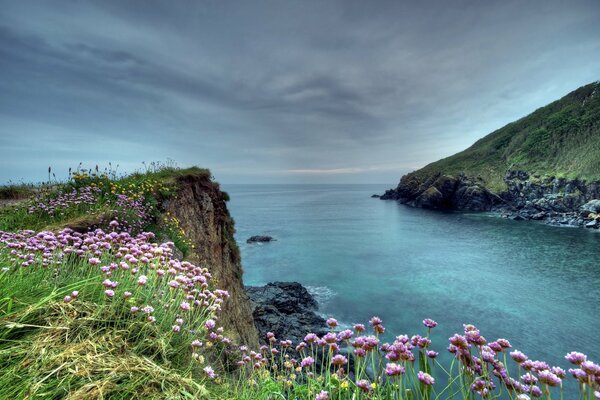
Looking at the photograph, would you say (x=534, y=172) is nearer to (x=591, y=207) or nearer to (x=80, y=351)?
(x=591, y=207)

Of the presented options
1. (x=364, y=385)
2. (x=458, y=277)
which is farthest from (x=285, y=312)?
(x=364, y=385)

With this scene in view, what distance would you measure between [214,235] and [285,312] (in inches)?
673

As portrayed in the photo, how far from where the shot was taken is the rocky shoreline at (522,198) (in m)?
83.6

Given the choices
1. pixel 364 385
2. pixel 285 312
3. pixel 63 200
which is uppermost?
pixel 63 200

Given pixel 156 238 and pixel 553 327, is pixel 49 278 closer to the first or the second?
pixel 156 238

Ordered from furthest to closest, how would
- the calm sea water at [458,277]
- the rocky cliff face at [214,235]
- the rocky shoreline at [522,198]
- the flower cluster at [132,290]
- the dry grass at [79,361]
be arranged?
the rocky shoreline at [522,198]
the calm sea water at [458,277]
the rocky cliff face at [214,235]
the flower cluster at [132,290]
the dry grass at [79,361]

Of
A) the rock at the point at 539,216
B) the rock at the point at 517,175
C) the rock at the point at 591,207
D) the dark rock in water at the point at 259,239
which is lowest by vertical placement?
the dark rock in water at the point at 259,239

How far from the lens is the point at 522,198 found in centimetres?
10681

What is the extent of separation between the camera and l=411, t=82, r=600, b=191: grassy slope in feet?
358

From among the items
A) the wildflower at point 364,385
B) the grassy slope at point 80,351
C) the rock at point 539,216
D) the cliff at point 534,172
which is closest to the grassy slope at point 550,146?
the cliff at point 534,172

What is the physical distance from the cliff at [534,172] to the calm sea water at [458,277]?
907 inches

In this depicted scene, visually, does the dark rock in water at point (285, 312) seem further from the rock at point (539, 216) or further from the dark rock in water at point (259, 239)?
the rock at point (539, 216)

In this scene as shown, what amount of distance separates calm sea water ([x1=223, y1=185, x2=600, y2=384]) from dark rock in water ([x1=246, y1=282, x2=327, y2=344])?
2.67 metres

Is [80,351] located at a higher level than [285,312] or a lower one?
higher
